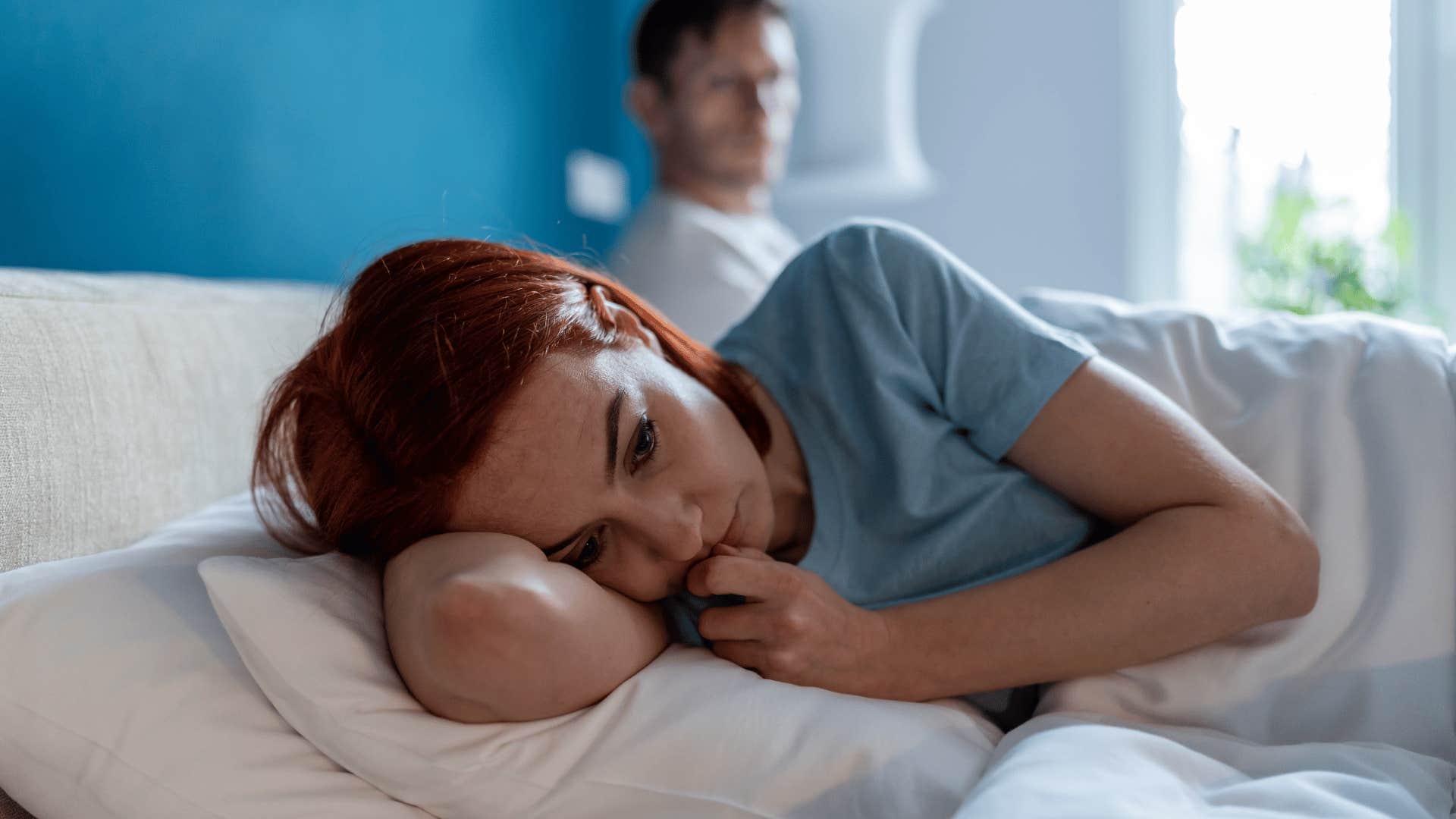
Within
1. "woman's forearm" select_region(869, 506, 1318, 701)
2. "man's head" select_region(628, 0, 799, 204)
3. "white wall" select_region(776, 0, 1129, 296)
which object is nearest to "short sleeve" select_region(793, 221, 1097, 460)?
"woman's forearm" select_region(869, 506, 1318, 701)

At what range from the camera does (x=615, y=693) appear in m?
0.77

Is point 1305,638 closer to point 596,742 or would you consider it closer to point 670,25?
point 596,742

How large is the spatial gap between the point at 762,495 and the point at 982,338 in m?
0.25

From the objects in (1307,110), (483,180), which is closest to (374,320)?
(483,180)

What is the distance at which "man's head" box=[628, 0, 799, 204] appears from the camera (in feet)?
8.32

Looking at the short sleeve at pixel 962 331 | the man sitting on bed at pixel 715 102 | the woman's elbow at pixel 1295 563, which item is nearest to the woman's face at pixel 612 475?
the short sleeve at pixel 962 331

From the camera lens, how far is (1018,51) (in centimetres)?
334

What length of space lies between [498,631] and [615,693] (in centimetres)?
13

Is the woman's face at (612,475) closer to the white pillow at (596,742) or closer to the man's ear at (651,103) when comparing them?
the white pillow at (596,742)

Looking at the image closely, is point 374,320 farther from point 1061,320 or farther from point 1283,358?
point 1283,358

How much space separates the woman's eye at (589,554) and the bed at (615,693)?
3.7 inches

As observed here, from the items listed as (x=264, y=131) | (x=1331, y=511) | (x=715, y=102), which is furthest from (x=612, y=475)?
(x=715, y=102)

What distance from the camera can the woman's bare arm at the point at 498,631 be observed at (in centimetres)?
68

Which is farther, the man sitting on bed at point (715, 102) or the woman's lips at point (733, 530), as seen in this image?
the man sitting on bed at point (715, 102)
